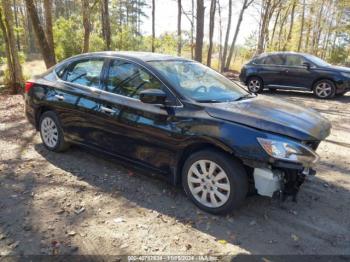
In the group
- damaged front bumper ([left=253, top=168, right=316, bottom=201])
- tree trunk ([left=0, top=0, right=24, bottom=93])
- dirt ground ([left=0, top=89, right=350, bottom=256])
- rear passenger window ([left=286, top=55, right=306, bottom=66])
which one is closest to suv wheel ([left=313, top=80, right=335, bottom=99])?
rear passenger window ([left=286, top=55, right=306, bottom=66])

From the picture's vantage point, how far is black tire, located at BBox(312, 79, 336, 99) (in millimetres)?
11137

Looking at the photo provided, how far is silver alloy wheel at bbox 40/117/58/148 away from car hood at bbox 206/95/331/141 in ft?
9.16

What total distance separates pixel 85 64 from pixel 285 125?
3067 millimetres

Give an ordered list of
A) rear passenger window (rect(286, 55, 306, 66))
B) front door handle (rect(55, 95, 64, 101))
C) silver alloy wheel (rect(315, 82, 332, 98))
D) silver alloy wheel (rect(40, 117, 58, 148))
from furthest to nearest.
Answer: rear passenger window (rect(286, 55, 306, 66))
silver alloy wheel (rect(315, 82, 332, 98))
silver alloy wheel (rect(40, 117, 58, 148))
front door handle (rect(55, 95, 64, 101))

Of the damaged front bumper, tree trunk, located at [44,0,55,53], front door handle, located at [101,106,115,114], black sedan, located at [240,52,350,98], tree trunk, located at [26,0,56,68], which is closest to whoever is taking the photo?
the damaged front bumper

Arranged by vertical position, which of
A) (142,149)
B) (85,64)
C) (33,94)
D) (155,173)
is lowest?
(155,173)

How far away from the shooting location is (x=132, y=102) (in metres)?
4.14

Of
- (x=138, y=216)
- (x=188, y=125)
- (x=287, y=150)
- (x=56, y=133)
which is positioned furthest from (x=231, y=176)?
(x=56, y=133)

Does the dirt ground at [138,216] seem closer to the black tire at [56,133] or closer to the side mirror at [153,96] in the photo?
the black tire at [56,133]

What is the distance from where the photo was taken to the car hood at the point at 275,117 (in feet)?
11.2

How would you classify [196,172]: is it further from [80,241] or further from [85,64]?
[85,64]

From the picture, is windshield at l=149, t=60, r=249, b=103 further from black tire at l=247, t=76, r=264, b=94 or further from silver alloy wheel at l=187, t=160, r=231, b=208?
black tire at l=247, t=76, r=264, b=94

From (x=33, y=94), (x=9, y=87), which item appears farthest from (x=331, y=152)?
(x=9, y=87)

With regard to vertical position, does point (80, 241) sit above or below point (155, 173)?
below
